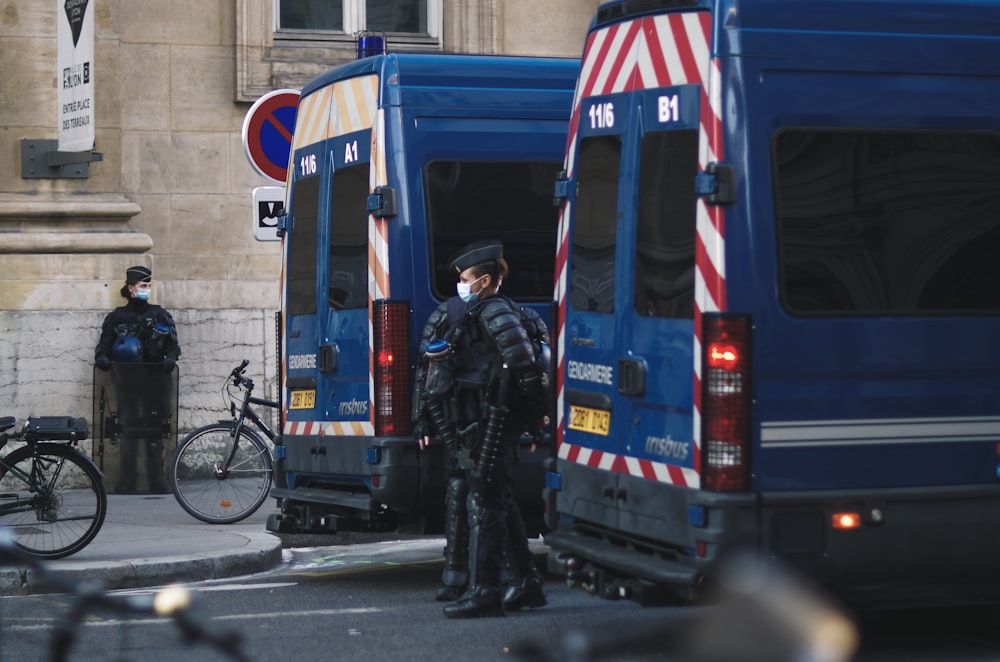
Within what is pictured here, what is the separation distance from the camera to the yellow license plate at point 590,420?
708cm

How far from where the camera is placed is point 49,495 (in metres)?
9.97

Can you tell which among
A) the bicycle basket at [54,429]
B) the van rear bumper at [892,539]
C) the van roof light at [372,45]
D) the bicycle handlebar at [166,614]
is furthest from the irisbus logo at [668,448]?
the bicycle basket at [54,429]

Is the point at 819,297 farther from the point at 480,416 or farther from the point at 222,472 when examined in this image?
the point at 222,472

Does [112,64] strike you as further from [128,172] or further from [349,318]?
[349,318]

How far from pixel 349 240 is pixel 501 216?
800 millimetres

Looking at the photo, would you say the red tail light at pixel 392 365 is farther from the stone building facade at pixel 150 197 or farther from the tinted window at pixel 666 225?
→ the stone building facade at pixel 150 197

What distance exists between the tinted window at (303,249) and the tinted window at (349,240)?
0.94 feet

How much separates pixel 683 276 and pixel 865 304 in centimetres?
64

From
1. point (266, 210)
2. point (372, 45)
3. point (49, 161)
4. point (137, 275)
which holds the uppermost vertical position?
point (372, 45)

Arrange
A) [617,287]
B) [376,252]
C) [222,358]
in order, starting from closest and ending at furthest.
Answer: [617,287], [376,252], [222,358]

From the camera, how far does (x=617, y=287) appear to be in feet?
22.9

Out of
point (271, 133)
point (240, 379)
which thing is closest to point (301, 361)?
point (271, 133)

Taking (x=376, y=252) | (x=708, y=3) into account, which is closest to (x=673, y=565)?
(x=708, y=3)

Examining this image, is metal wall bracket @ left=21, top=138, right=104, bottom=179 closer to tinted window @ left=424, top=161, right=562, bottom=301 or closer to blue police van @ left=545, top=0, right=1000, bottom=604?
tinted window @ left=424, top=161, right=562, bottom=301
